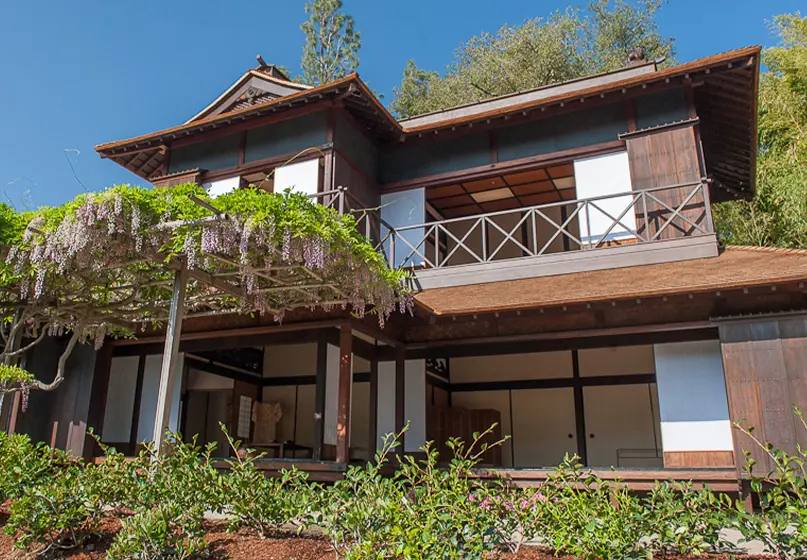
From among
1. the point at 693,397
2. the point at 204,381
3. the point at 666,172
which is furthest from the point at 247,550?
the point at 666,172

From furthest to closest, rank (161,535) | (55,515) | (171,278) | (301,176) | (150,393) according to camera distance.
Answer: (301,176) → (150,393) → (171,278) → (55,515) → (161,535)

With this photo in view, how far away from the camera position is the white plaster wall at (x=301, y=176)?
9375 mm

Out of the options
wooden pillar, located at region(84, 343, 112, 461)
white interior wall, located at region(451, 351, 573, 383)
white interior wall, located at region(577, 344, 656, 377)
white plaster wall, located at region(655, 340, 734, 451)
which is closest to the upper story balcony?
white plaster wall, located at region(655, 340, 734, 451)

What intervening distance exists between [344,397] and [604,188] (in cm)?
463

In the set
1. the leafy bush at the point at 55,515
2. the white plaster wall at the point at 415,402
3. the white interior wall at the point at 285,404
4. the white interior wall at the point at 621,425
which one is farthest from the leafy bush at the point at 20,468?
the white interior wall at the point at 621,425

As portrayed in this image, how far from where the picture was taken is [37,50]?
1007 cm

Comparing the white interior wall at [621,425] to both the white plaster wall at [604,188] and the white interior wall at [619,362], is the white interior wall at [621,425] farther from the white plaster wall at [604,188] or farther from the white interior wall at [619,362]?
the white plaster wall at [604,188]

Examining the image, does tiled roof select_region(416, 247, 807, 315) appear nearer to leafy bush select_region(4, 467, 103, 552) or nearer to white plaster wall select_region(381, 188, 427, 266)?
white plaster wall select_region(381, 188, 427, 266)

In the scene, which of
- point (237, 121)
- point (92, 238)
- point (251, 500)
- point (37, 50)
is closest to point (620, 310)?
point (251, 500)

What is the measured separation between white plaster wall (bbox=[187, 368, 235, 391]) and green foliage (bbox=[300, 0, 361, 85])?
1928cm

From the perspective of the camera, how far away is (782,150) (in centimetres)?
1489

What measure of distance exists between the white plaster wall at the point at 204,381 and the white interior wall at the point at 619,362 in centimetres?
552

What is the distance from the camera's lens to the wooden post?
4.99 metres

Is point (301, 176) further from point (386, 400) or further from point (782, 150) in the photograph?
point (782, 150)
